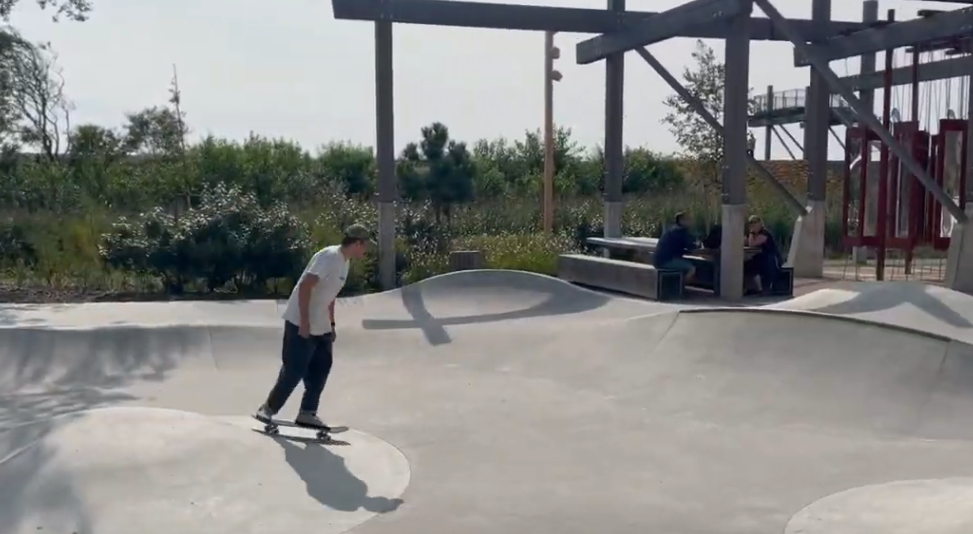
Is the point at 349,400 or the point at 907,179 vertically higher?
the point at 907,179

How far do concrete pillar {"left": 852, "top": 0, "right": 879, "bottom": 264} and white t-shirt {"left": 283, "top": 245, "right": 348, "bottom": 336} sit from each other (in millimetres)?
11906

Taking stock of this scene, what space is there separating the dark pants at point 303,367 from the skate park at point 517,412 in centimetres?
29

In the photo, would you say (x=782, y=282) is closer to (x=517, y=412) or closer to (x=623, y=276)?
(x=623, y=276)

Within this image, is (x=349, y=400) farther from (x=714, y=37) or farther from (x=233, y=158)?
(x=233, y=158)

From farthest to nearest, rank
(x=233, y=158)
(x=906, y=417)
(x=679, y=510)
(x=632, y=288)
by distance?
(x=233, y=158) → (x=632, y=288) → (x=906, y=417) → (x=679, y=510)

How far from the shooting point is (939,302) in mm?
10430

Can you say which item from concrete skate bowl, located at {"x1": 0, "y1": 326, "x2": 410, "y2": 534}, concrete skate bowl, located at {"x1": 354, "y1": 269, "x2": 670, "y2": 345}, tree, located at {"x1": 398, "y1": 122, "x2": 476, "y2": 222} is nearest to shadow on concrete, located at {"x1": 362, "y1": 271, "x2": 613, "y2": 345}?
concrete skate bowl, located at {"x1": 354, "y1": 269, "x2": 670, "y2": 345}

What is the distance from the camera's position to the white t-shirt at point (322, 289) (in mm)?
7355

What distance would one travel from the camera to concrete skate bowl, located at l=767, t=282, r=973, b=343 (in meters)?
9.72

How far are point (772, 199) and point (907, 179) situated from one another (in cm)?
808

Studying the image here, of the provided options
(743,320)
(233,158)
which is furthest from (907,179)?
(233,158)

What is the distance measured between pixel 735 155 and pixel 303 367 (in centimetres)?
877

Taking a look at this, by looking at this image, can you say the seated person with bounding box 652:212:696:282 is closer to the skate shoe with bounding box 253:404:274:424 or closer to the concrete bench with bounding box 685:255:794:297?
the concrete bench with bounding box 685:255:794:297

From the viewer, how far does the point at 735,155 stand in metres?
14.3
